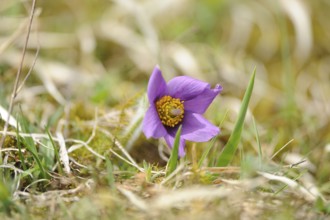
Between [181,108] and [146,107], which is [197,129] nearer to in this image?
[181,108]

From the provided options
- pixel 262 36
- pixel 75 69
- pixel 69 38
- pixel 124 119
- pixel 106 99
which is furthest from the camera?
pixel 262 36

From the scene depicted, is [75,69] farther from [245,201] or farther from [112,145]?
[245,201]

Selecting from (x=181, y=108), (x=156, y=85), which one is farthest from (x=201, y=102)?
(x=156, y=85)

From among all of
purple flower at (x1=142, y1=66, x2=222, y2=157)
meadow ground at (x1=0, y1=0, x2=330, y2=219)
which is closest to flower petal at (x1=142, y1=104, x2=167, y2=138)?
purple flower at (x1=142, y1=66, x2=222, y2=157)

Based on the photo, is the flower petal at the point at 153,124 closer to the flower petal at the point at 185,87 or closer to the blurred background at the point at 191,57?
the flower petal at the point at 185,87

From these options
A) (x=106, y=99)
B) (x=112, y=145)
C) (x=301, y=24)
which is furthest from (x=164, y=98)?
(x=301, y=24)

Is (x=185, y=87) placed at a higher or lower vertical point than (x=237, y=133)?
higher

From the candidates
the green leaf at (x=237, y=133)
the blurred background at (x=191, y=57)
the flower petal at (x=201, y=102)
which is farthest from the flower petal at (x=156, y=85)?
the blurred background at (x=191, y=57)
